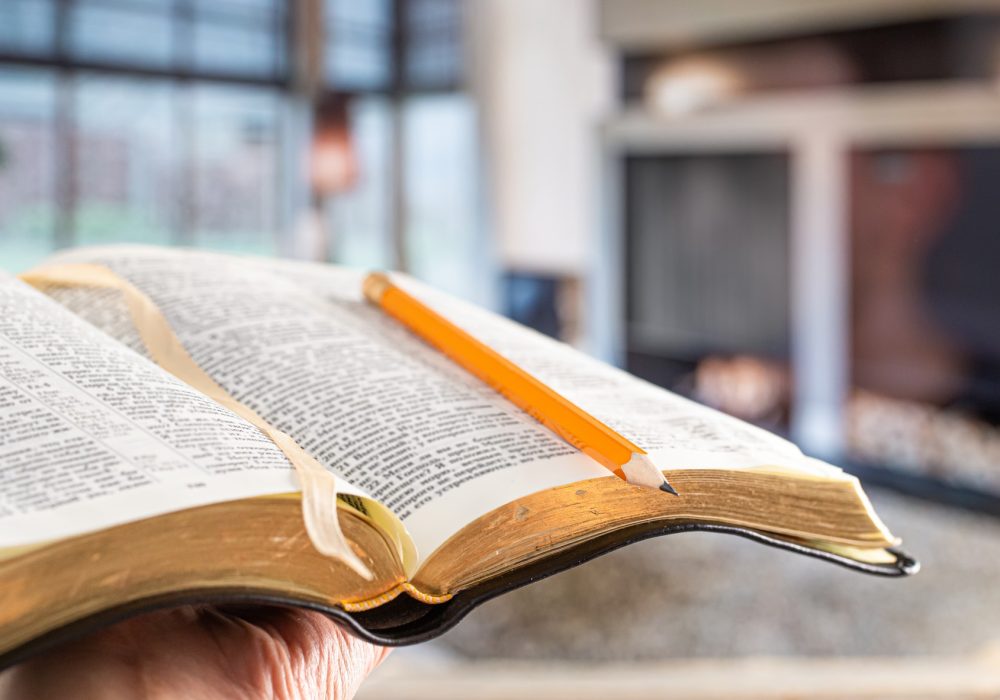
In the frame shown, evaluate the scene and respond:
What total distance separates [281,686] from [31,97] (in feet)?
12.8

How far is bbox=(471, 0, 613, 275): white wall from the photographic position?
3.50 metres

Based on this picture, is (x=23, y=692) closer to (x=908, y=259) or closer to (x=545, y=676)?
(x=545, y=676)

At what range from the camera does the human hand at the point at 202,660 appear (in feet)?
1.11

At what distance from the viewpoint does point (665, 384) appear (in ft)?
10.6

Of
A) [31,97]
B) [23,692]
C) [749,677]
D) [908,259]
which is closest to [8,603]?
[23,692]

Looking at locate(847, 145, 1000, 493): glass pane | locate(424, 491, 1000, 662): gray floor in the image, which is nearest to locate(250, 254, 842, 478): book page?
locate(424, 491, 1000, 662): gray floor

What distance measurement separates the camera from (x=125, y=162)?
399 cm

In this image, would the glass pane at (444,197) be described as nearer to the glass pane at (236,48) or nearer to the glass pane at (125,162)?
the glass pane at (236,48)

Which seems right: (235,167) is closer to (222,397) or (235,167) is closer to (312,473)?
(222,397)

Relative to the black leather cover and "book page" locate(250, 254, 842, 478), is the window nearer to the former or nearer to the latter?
"book page" locate(250, 254, 842, 478)

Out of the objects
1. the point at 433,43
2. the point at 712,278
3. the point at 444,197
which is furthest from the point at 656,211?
the point at 433,43

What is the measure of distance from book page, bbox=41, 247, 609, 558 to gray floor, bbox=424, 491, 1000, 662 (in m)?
1.01

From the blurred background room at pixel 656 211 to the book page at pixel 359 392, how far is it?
71 cm

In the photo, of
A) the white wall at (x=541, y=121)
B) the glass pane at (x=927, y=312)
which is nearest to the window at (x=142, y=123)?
the white wall at (x=541, y=121)
